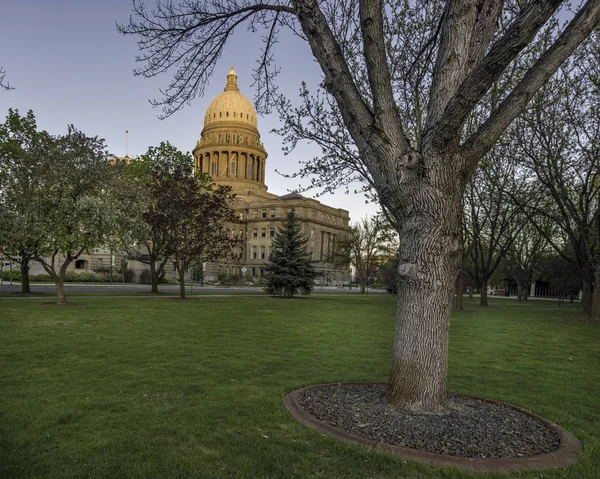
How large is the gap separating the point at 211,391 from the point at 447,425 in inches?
136

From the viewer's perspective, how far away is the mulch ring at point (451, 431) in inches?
165

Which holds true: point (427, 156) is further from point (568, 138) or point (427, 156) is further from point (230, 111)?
point (230, 111)

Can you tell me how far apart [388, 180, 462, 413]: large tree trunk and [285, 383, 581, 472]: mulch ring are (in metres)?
0.34

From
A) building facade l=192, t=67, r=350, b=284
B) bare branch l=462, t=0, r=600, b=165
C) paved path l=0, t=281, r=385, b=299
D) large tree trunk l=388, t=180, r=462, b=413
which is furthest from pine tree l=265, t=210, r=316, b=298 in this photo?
building facade l=192, t=67, r=350, b=284

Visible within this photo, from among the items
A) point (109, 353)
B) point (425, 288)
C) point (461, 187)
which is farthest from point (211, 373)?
point (461, 187)

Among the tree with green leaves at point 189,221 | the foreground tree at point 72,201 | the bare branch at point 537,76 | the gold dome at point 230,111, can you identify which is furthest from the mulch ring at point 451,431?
the gold dome at point 230,111

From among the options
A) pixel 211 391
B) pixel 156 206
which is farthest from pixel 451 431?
pixel 156 206

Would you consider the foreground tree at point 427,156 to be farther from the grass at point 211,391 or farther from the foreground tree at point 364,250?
the foreground tree at point 364,250

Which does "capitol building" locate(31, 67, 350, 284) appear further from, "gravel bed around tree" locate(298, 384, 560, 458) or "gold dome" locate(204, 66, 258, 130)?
"gravel bed around tree" locate(298, 384, 560, 458)

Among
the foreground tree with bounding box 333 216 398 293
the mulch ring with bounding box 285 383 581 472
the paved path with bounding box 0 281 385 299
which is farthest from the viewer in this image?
the foreground tree with bounding box 333 216 398 293

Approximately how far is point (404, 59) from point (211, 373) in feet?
30.0

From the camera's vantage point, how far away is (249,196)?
10525cm

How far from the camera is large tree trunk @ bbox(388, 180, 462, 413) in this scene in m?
5.25

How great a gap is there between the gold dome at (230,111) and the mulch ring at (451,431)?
10711cm
